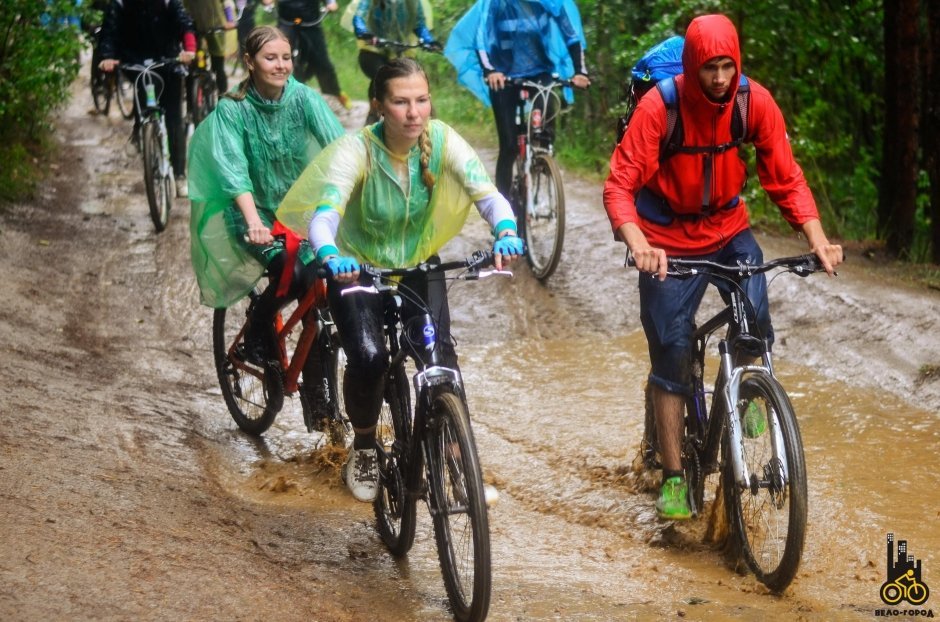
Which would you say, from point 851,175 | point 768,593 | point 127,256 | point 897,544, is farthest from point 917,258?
point 127,256

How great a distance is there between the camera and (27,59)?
999 cm

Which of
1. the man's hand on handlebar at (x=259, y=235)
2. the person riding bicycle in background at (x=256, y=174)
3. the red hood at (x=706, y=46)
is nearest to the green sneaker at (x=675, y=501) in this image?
the red hood at (x=706, y=46)

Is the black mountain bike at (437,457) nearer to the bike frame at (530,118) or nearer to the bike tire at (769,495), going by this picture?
the bike tire at (769,495)

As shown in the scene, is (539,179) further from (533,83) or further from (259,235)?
(259,235)

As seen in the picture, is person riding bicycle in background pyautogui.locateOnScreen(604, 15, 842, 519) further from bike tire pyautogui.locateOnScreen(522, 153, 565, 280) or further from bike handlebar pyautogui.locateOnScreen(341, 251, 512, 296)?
bike tire pyautogui.locateOnScreen(522, 153, 565, 280)

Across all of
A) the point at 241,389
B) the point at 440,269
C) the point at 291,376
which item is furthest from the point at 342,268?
the point at 241,389

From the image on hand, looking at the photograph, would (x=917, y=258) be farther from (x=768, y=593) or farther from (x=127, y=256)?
(x=127, y=256)

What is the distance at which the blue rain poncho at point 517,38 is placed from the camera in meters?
8.64

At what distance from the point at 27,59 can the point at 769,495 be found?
8.11 m

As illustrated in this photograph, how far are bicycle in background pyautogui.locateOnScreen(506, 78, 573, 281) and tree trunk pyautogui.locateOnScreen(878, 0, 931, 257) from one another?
7.90 feet

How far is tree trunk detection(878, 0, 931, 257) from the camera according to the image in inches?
332

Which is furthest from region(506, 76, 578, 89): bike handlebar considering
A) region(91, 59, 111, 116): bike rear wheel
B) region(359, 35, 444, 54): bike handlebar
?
region(91, 59, 111, 116): bike rear wheel

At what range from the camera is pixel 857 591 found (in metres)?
4.24

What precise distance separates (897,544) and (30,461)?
11.9ft
